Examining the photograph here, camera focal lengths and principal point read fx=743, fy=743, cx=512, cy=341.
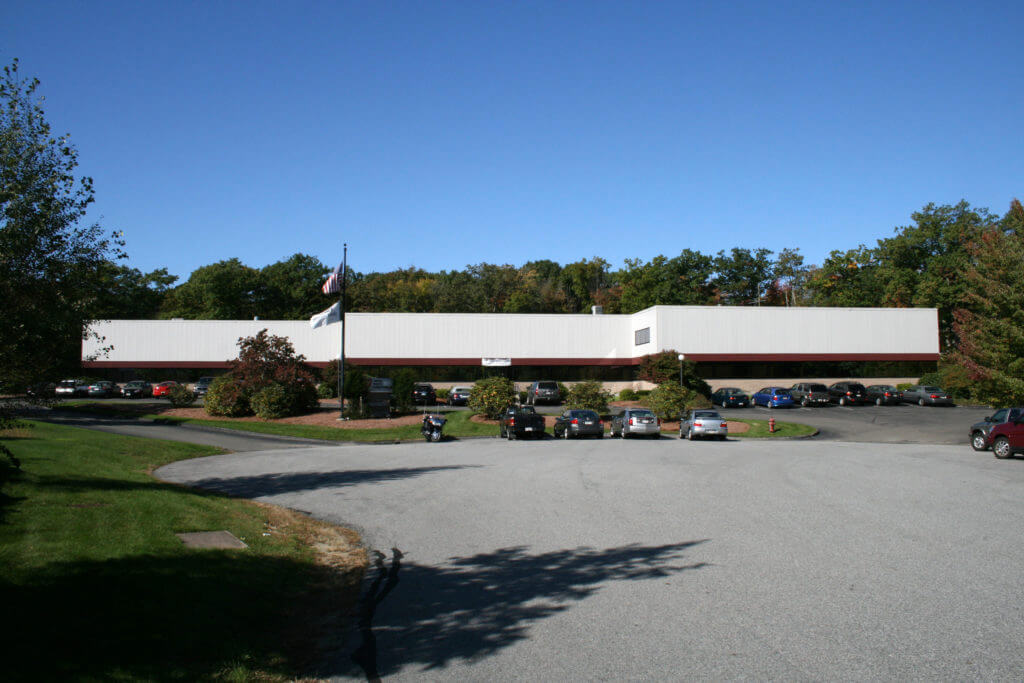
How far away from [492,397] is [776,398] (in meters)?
23.0

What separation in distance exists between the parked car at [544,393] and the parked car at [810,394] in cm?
1695

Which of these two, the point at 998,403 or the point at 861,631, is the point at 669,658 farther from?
the point at 998,403

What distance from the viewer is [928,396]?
5169 cm

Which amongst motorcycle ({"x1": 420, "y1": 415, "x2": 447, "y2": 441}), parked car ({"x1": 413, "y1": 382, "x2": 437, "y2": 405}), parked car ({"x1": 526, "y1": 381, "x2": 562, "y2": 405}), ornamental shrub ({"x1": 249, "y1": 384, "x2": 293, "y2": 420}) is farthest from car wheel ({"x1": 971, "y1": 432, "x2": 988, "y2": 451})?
parked car ({"x1": 413, "y1": 382, "x2": 437, "y2": 405})

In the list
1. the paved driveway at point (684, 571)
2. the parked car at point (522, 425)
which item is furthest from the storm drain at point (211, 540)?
the parked car at point (522, 425)

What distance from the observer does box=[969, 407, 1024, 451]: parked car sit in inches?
926

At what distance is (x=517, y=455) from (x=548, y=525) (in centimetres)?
1278

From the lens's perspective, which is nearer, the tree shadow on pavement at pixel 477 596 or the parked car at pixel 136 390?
the tree shadow on pavement at pixel 477 596

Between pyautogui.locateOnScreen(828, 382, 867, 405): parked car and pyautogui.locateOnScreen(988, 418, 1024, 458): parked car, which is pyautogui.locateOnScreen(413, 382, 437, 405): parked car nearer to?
pyautogui.locateOnScreen(828, 382, 867, 405): parked car

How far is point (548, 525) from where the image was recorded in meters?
12.0

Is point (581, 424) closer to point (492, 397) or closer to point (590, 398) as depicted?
point (492, 397)

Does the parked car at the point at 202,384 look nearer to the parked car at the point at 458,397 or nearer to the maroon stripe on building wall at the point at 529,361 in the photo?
the maroon stripe on building wall at the point at 529,361

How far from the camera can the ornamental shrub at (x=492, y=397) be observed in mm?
40062

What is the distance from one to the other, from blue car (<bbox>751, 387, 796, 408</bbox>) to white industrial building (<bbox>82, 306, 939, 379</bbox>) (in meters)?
7.96
